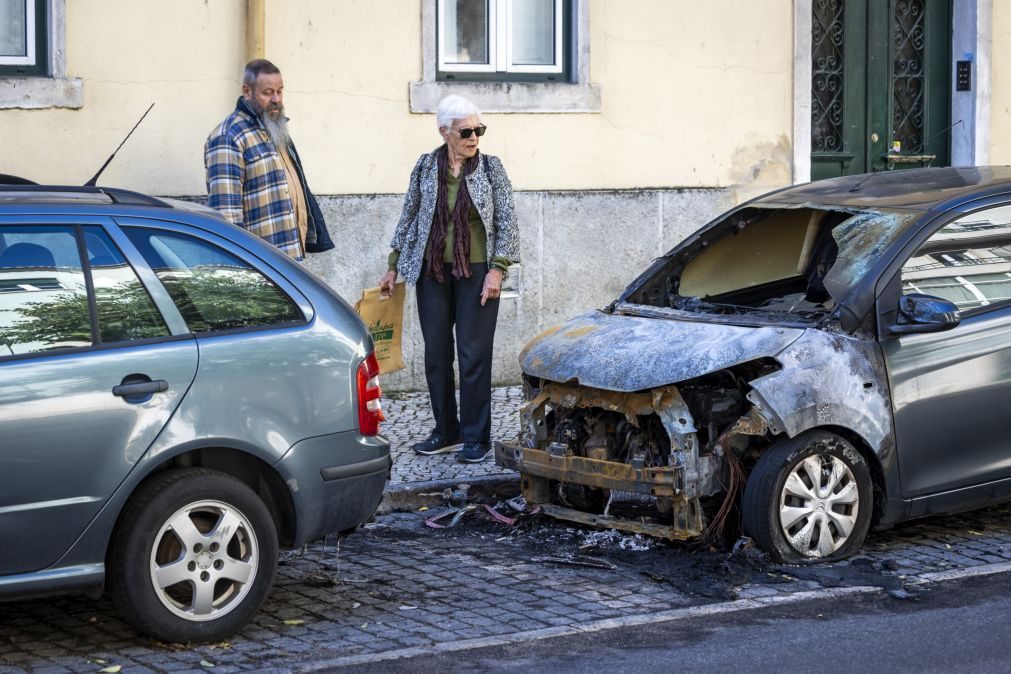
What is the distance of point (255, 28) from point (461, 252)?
8.78 ft

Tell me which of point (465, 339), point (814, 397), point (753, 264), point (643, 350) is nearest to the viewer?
point (814, 397)

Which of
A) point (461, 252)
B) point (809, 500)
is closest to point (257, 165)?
point (461, 252)

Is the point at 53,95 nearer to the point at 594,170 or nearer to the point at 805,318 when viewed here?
the point at 594,170

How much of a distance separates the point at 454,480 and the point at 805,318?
2.14m

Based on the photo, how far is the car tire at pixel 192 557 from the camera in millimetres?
5484

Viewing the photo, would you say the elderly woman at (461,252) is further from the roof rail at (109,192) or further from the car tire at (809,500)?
the roof rail at (109,192)

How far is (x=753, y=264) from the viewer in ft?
25.8

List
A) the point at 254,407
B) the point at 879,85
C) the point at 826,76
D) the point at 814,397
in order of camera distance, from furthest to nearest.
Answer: the point at 879,85, the point at 826,76, the point at 814,397, the point at 254,407

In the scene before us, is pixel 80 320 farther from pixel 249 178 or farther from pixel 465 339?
pixel 465 339

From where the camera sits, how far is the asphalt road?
17.8 ft

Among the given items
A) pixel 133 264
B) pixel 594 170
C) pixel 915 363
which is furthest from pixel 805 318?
pixel 594 170

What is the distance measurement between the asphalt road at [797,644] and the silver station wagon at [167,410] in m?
0.71

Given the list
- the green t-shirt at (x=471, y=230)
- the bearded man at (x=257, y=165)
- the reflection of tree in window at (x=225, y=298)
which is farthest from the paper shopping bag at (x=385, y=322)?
the reflection of tree in window at (x=225, y=298)

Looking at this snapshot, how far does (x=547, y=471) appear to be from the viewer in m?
7.20
